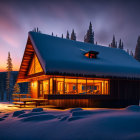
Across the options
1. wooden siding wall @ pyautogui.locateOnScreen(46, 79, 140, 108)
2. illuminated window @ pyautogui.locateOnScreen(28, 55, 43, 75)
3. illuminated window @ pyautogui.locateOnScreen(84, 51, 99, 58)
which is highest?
illuminated window @ pyautogui.locateOnScreen(84, 51, 99, 58)

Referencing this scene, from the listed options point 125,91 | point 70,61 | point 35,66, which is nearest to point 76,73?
point 70,61

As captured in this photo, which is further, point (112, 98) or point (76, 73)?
point (112, 98)

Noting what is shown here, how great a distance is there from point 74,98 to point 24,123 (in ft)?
28.7

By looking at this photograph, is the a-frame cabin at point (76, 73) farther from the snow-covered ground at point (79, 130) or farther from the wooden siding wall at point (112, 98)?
the snow-covered ground at point (79, 130)

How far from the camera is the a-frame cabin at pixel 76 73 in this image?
47.7 feet

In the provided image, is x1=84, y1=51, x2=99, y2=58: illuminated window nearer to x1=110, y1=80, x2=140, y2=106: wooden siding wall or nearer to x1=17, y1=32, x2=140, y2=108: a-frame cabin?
x1=17, y1=32, x2=140, y2=108: a-frame cabin

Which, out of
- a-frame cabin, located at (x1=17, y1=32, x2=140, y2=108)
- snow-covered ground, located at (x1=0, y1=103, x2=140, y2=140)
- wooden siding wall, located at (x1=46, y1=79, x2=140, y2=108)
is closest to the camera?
snow-covered ground, located at (x1=0, y1=103, x2=140, y2=140)

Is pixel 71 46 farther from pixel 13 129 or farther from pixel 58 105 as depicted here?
pixel 13 129

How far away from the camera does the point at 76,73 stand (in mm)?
14570

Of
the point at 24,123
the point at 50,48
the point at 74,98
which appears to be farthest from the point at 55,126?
the point at 50,48

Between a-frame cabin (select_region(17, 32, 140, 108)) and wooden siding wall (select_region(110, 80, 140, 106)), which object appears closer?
a-frame cabin (select_region(17, 32, 140, 108))

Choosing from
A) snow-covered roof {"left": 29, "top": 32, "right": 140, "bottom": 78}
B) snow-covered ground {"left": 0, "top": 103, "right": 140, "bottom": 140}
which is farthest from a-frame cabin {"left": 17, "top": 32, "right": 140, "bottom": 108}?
snow-covered ground {"left": 0, "top": 103, "right": 140, "bottom": 140}

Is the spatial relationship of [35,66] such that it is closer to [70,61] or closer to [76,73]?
[70,61]

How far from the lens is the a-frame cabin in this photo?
47.7ft
